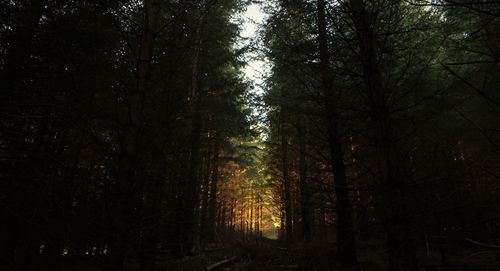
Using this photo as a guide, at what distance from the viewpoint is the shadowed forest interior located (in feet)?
10.7

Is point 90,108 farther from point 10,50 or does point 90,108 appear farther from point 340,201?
point 340,201

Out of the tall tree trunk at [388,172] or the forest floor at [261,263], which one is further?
the forest floor at [261,263]

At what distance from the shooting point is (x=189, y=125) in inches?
285

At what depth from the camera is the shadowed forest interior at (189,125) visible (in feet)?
10.7

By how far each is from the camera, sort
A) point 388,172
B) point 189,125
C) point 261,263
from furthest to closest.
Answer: point 261,263, point 189,125, point 388,172

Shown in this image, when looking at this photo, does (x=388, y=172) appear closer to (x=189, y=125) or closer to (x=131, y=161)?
(x=131, y=161)

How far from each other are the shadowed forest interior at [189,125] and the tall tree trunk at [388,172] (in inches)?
0.8

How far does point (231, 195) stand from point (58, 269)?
24.1 metres

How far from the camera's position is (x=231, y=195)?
33.1 meters

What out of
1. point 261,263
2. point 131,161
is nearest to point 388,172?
point 131,161

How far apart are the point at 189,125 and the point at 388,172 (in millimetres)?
4822

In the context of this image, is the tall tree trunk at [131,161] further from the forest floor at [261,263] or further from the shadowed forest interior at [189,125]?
the forest floor at [261,263]

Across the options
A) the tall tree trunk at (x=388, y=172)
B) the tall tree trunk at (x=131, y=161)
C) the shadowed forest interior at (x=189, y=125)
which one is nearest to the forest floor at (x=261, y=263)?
the shadowed forest interior at (x=189, y=125)

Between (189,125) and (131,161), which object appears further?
(189,125)
